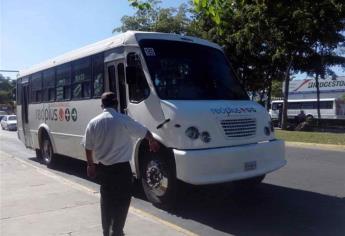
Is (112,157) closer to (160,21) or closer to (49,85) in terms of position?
(49,85)

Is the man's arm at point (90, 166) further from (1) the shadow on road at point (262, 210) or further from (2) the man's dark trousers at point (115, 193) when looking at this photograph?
(1) the shadow on road at point (262, 210)

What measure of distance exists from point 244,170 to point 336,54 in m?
25.4

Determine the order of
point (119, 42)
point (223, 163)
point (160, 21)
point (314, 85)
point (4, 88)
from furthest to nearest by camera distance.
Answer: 1. point (4, 88)
2. point (314, 85)
3. point (160, 21)
4. point (119, 42)
5. point (223, 163)

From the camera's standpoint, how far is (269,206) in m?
7.39

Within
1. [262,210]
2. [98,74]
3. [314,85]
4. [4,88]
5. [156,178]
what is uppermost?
[4,88]

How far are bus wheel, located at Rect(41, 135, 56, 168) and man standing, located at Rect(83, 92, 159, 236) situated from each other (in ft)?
24.2

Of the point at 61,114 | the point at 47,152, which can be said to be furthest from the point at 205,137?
the point at 47,152

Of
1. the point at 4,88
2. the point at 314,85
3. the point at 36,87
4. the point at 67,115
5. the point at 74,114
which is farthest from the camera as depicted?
the point at 4,88

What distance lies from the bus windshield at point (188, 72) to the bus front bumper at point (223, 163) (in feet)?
3.64

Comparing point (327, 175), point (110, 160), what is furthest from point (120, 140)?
point (327, 175)

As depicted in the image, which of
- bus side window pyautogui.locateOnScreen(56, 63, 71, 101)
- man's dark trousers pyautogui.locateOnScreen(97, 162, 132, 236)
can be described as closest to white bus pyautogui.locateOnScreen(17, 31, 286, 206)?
bus side window pyautogui.locateOnScreen(56, 63, 71, 101)

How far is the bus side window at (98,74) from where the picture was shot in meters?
9.31

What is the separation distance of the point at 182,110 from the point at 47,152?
22.1 feet

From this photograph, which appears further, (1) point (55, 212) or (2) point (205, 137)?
(1) point (55, 212)
